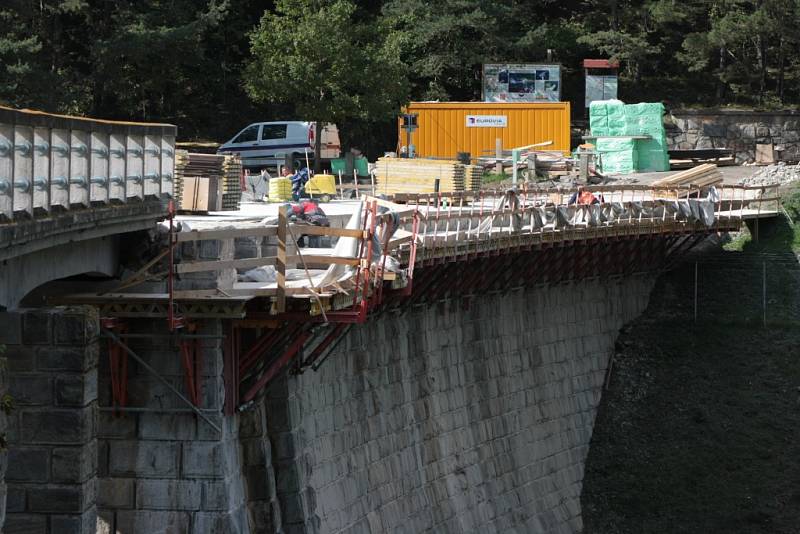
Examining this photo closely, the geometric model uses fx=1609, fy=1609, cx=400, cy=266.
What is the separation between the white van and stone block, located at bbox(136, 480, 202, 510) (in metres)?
29.8

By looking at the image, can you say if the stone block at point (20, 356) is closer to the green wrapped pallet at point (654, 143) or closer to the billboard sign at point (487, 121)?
the billboard sign at point (487, 121)

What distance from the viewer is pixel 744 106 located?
7062 cm

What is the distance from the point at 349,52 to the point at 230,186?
20.8 metres

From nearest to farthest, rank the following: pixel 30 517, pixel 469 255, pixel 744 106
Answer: pixel 30 517
pixel 469 255
pixel 744 106

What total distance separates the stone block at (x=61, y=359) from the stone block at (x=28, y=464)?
1018 millimetres

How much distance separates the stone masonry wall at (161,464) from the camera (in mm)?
22078

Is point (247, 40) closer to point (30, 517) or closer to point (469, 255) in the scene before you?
point (469, 255)

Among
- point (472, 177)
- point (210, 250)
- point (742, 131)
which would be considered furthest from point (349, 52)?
point (210, 250)

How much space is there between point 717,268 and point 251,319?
28.6 m

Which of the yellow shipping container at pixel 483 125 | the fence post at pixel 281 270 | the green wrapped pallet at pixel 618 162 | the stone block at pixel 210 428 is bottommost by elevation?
the stone block at pixel 210 428

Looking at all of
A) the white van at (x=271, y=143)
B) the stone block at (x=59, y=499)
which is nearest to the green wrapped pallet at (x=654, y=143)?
the white van at (x=271, y=143)

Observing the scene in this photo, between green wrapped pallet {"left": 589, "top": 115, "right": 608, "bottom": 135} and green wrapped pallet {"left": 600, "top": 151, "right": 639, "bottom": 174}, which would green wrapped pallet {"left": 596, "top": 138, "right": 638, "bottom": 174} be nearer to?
green wrapped pallet {"left": 600, "top": 151, "right": 639, "bottom": 174}

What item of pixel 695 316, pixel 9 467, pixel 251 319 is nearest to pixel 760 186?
pixel 695 316

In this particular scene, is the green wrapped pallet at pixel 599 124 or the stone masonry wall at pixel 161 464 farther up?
the green wrapped pallet at pixel 599 124
